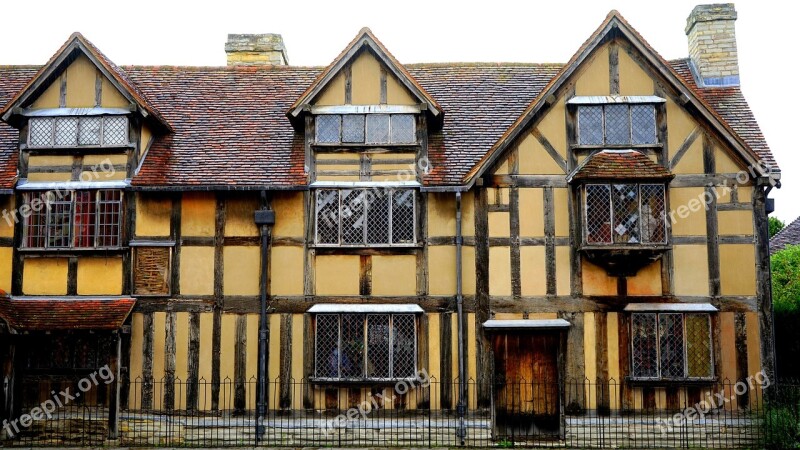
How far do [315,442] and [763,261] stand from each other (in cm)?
1010

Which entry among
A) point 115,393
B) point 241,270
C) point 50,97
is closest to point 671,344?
point 241,270

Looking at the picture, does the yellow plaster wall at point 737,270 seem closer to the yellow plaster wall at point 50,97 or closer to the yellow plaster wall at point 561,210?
the yellow plaster wall at point 561,210

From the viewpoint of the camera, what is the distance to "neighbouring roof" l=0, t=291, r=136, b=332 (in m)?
14.3

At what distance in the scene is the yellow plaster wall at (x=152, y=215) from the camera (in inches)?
609

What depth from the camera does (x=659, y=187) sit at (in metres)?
14.8

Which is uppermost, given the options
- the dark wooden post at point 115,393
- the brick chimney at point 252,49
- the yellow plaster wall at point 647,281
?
the brick chimney at point 252,49

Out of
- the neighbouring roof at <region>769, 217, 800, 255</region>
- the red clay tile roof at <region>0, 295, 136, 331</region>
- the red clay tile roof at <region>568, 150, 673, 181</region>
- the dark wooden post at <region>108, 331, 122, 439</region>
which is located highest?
the red clay tile roof at <region>568, 150, 673, 181</region>

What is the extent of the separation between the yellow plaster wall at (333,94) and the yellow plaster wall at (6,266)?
7440 mm

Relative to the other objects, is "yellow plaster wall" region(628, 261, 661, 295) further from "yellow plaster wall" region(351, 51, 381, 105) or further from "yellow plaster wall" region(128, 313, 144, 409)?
"yellow plaster wall" region(128, 313, 144, 409)

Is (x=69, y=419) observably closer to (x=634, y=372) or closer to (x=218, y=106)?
(x=218, y=106)

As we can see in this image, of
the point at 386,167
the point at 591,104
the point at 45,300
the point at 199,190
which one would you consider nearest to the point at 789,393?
the point at 591,104

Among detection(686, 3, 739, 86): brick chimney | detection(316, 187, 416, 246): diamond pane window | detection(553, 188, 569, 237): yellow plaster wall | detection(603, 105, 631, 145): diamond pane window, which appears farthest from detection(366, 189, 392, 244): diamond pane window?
detection(686, 3, 739, 86): brick chimney

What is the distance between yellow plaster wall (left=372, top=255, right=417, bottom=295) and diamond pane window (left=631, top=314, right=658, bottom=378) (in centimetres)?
473

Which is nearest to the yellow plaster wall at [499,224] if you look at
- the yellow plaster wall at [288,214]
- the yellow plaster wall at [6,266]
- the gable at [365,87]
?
the gable at [365,87]
